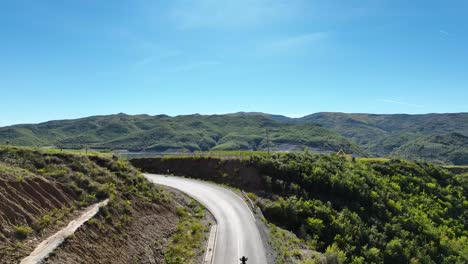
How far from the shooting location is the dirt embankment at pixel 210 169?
3925 centimetres

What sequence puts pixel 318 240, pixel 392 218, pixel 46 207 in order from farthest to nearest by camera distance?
1. pixel 392 218
2. pixel 318 240
3. pixel 46 207

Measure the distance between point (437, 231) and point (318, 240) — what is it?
632 inches

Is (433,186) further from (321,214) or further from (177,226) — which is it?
(177,226)

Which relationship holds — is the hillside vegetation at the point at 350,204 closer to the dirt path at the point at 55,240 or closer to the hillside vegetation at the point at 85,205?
the hillside vegetation at the point at 85,205

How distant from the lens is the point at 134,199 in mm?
25688

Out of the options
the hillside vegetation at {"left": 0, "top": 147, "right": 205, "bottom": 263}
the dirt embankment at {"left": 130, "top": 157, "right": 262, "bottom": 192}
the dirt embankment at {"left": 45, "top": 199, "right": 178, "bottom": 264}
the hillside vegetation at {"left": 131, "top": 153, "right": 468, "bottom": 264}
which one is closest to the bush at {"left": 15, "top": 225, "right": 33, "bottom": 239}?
the hillside vegetation at {"left": 0, "top": 147, "right": 205, "bottom": 263}

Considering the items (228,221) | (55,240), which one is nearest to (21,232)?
(55,240)

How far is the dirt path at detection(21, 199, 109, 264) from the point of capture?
1363 cm

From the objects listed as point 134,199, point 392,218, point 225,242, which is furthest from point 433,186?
point 134,199

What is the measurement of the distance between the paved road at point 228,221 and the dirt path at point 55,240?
7.66m

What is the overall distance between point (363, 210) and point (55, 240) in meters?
28.2

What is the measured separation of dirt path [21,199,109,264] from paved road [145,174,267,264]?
7.66 metres

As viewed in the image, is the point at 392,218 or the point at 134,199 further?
the point at 392,218

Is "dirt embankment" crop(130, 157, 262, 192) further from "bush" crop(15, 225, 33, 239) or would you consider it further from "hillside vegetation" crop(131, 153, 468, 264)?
"bush" crop(15, 225, 33, 239)
